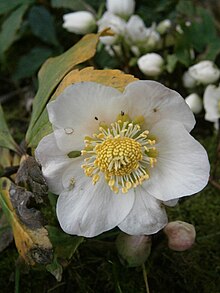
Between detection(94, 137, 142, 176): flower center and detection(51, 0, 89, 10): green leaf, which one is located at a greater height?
detection(94, 137, 142, 176): flower center

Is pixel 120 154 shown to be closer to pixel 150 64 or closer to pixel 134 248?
pixel 134 248

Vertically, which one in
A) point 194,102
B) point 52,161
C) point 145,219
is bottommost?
point 194,102

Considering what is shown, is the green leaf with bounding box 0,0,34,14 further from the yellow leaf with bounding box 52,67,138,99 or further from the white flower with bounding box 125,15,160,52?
the yellow leaf with bounding box 52,67,138,99

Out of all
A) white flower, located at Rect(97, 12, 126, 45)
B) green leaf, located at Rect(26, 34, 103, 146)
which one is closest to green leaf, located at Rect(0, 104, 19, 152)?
green leaf, located at Rect(26, 34, 103, 146)

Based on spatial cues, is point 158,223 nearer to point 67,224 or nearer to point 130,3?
point 67,224

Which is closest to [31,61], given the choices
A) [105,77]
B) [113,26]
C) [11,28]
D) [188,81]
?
[11,28]

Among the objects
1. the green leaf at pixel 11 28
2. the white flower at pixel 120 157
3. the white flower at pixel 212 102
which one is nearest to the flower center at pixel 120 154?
the white flower at pixel 120 157
